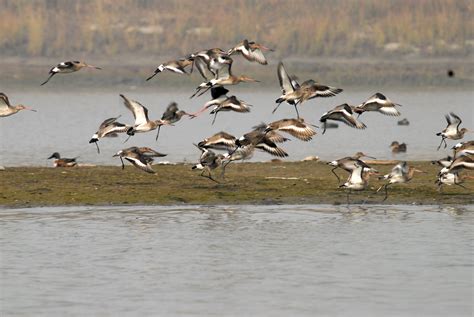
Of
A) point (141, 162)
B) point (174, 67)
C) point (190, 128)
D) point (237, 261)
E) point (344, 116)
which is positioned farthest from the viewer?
point (190, 128)

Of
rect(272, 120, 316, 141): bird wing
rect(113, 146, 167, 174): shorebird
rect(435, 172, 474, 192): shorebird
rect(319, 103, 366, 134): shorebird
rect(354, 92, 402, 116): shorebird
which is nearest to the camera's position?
rect(272, 120, 316, 141): bird wing

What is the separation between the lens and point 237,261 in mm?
20156

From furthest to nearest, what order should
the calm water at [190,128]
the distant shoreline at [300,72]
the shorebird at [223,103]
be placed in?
the distant shoreline at [300,72] < the calm water at [190,128] < the shorebird at [223,103]

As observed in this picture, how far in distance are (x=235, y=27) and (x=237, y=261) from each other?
10184 cm

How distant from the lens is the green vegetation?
368 ft

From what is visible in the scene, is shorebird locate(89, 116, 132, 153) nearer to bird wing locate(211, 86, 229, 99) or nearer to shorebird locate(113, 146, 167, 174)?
shorebird locate(113, 146, 167, 174)

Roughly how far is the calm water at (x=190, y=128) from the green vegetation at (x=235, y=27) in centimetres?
657

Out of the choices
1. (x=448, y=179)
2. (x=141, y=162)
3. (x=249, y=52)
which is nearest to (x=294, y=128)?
(x=249, y=52)

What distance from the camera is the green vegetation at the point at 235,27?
112 m

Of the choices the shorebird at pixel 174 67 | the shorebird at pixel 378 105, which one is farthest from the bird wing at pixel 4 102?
the shorebird at pixel 378 105

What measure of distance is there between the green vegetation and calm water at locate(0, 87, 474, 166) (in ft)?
21.5

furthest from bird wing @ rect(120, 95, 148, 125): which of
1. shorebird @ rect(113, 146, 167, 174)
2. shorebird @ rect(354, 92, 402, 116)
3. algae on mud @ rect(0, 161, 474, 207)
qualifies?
shorebird @ rect(354, 92, 402, 116)

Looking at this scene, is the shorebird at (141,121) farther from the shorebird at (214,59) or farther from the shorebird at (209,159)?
the shorebird at (214,59)

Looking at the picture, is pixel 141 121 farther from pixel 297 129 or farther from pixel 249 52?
pixel 297 129
